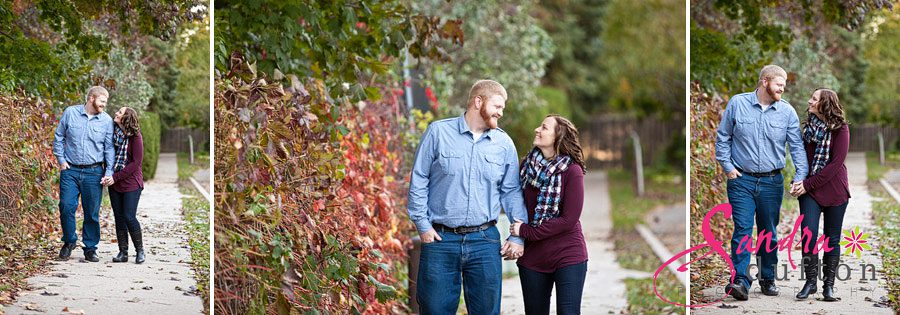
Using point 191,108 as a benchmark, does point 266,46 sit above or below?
above

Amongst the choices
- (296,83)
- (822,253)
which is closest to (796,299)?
(822,253)

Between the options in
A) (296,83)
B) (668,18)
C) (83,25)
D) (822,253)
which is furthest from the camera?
(668,18)

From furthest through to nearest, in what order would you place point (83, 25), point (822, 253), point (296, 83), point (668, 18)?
point (668, 18)
point (296, 83)
point (822, 253)
point (83, 25)

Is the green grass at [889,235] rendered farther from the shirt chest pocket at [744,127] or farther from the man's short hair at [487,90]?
the man's short hair at [487,90]

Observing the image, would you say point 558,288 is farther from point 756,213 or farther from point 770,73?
point 770,73

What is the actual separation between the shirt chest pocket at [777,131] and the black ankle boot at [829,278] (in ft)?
2.20

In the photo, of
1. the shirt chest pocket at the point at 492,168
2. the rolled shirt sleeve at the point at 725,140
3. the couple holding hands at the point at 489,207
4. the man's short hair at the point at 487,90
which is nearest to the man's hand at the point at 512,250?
the couple holding hands at the point at 489,207

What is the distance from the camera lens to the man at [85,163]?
5.36 meters

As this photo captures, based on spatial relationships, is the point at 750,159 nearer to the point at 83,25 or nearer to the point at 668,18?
the point at 83,25

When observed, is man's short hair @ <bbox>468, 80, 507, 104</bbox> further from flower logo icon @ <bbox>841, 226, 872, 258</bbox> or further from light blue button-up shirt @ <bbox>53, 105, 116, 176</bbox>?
flower logo icon @ <bbox>841, 226, 872, 258</bbox>

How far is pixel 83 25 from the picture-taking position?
535 centimetres

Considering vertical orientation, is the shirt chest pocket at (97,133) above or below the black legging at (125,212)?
above

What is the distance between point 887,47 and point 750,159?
982 millimetres

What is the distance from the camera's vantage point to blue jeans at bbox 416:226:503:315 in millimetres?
5414
